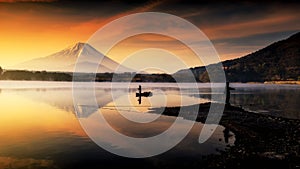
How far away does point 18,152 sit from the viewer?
1833cm

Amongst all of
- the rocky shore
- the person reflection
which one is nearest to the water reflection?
the person reflection

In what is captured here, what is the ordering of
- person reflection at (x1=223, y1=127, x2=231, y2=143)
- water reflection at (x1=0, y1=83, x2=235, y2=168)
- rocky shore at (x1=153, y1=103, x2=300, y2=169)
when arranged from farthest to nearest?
person reflection at (x1=223, y1=127, x2=231, y2=143) < water reflection at (x1=0, y1=83, x2=235, y2=168) < rocky shore at (x1=153, y1=103, x2=300, y2=169)

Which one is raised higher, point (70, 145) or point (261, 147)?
point (261, 147)

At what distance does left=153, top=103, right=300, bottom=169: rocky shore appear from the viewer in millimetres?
15625

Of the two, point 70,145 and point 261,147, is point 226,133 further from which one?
point 70,145

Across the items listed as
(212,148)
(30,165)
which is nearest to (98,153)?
(30,165)

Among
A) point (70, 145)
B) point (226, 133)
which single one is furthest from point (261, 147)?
point (70, 145)

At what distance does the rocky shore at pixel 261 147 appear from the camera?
1562 cm

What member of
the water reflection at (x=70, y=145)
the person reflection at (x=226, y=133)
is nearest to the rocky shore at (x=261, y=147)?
the person reflection at (x=226, y=133)

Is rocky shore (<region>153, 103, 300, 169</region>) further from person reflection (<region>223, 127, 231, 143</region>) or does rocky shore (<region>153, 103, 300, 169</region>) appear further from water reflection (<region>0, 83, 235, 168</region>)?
water reflection (<region>0, 83, 235, 168</region>)

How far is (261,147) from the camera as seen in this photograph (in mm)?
19406

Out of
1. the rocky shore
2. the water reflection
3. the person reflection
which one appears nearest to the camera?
the rocky shore

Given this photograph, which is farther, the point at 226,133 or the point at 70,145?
the point at 226,133

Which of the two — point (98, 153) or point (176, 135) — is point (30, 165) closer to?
point (98, 153)
